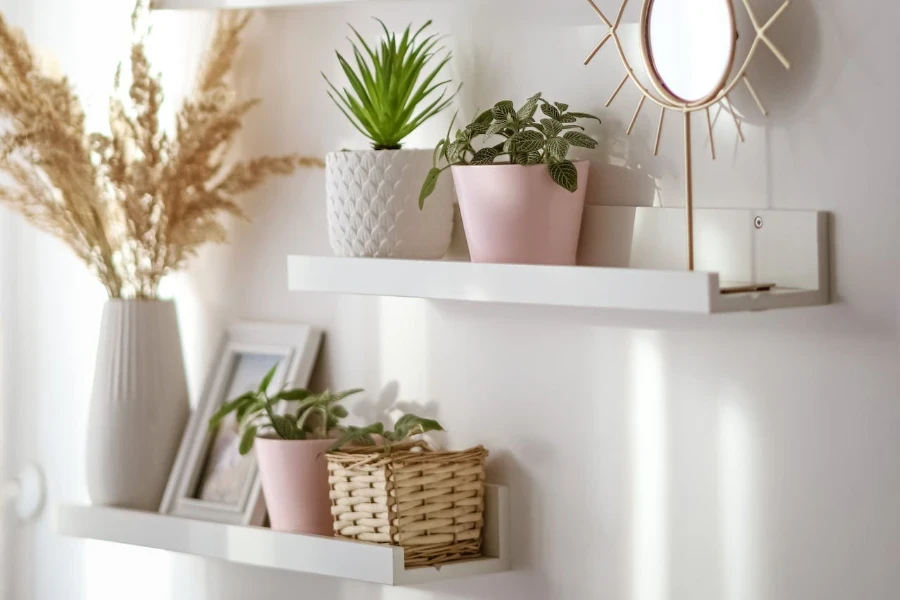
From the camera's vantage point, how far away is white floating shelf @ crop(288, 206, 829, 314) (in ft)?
3.46

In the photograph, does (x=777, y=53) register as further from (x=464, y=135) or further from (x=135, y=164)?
(x=135, y=164)

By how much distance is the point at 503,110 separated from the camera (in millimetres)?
1237

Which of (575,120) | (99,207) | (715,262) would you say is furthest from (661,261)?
(99,207)

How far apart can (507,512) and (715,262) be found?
36 cm

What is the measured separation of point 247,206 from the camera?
1600mm

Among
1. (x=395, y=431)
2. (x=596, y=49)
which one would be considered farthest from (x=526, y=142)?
(x=395, y=431)

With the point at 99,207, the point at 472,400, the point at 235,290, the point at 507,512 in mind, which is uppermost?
the point at 99,207

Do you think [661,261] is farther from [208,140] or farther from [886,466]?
[208,140]

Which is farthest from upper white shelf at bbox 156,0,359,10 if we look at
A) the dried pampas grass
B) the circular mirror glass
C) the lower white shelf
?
the lower white shelf

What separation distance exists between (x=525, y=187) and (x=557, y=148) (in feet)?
0.15

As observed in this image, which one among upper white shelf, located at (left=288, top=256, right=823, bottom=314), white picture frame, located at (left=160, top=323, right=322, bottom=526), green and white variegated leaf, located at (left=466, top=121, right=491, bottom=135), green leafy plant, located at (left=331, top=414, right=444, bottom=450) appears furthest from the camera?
white picture frame, located at (left=160, top=323, right=322, bottom=526)

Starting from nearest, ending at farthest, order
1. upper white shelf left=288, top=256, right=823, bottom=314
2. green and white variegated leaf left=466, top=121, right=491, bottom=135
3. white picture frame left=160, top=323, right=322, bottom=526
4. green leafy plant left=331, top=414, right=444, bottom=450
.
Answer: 1. upper white shelf left=288, top=256, right=823, bottom=314
2. green and white variegated leaf left=466, top=121, right=491, bottom=135
3. green leafy plant left=331, top=414, right=444, bottom=450
4. white picture frame left=160, top=323, right=322, bottom=526

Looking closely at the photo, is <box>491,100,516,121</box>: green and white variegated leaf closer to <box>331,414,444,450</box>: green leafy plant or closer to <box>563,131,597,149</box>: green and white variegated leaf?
<box>563,131,597,149</box>: green and white variegated leaf

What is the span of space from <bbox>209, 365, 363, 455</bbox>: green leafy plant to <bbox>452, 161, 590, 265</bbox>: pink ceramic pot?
0.95ft
